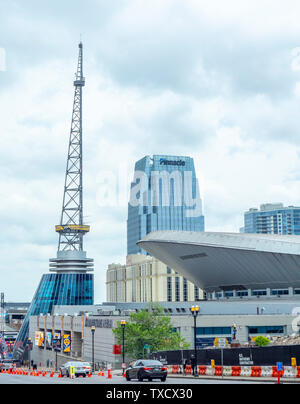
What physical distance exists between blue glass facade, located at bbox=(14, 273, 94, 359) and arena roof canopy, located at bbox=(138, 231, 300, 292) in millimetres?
54409

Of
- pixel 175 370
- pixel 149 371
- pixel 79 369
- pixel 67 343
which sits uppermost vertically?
pixel 67 343

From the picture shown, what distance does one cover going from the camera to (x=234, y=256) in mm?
101875

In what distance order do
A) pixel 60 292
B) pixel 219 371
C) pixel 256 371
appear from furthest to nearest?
pixel 60 292 < pixel 219 371 < pixel 256 371

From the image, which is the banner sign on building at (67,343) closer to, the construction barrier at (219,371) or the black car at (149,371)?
the construction barrier at (219,371)

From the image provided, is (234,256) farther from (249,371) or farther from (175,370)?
(249,371)

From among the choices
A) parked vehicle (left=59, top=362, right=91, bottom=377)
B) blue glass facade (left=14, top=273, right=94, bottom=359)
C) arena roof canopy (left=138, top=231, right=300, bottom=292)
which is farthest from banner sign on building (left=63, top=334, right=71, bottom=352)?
blue glass facade (left=14, top=273, right=94, bottom=359)

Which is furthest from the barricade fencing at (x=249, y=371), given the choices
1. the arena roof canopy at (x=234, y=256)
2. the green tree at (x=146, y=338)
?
the arena roof canopy at (x=234, y=256)

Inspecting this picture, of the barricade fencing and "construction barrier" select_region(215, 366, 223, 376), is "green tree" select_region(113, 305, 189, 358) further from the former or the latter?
"construction barrier" select_region(215, 366, 223, 376)

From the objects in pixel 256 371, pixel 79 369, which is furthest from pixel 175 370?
pixel 256 371

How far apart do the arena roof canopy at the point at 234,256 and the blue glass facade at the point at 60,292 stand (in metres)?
54.4

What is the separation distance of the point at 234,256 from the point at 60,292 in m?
74.1

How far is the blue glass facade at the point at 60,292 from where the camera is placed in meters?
161

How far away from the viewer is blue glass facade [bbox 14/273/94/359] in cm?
16138
